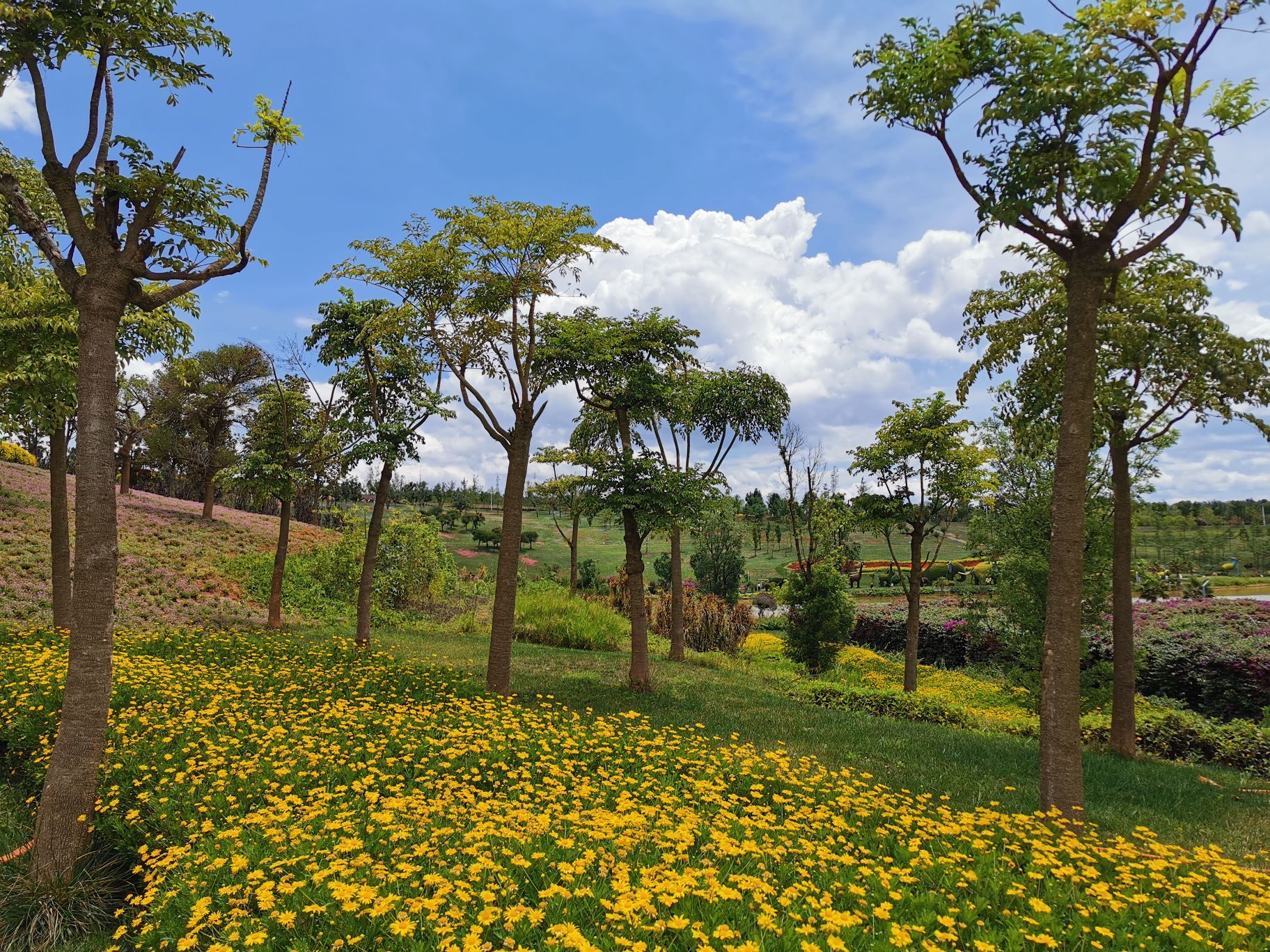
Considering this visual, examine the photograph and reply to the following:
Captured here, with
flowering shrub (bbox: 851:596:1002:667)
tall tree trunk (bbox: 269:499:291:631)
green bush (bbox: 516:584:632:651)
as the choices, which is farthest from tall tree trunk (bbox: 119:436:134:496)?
flowering shrub (bbox: 851:596:1002:667)

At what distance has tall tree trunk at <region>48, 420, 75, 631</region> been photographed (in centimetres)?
1173

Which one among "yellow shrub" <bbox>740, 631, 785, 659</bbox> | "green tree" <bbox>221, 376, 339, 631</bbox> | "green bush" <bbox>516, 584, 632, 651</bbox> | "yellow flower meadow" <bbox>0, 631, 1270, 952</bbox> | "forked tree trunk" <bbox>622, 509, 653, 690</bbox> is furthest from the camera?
"yellow shrub" <bbox>740, 631, 785, 659</bbox>

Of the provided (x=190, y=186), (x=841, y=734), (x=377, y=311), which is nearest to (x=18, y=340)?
(x=377, y=311)

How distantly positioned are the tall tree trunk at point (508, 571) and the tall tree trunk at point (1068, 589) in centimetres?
700

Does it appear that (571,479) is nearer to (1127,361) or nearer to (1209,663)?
(1127,361)

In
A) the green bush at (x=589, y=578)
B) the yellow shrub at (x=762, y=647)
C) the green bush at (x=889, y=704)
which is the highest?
the green bush at (x=889, y=704)

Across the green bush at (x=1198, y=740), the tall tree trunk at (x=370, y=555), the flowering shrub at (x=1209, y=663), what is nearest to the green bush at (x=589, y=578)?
the tall tree trunk at (x=370, y=555)

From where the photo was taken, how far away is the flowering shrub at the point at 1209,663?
14.1m

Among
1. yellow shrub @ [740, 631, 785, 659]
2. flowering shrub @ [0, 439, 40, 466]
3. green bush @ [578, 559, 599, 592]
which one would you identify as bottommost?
yellow shrub @ [740, 631, 785, 659]

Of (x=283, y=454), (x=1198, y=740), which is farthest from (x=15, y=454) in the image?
(x=1198, y=740)

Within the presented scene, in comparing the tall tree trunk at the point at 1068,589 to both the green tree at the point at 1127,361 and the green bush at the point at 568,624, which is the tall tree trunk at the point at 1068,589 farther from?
the green bush at the point at 568,624

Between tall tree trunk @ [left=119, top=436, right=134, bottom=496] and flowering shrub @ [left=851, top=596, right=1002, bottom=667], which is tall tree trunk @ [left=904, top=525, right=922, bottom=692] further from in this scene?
tall tree trunk @ [left=119, top=436, right=134, bottom=496]

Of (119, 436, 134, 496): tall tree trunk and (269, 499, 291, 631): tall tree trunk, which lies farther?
(119, 436, 134, 496): tall tree trunk

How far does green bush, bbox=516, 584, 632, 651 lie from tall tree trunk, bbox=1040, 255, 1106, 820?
14626 mm
